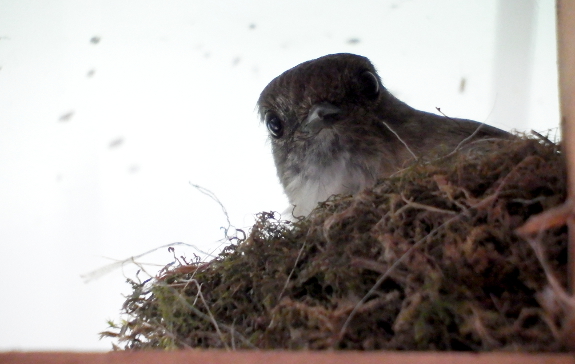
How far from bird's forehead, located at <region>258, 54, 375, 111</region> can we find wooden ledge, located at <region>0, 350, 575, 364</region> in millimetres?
1585

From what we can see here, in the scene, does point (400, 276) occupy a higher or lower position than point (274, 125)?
lower

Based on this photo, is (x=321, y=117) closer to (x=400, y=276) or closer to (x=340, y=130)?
(x=340, y=130)

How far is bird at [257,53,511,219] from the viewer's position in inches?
83.8

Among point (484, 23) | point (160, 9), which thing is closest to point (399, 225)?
point (484, 23)

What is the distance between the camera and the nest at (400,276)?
104 cm

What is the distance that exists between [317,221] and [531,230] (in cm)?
68

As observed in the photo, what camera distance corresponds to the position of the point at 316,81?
93.0 inches

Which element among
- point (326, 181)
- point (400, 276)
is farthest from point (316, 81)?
point (400, 276)

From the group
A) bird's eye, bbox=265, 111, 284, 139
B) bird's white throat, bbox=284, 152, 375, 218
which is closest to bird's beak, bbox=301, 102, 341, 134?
bird's white throat, bbox=284, 152, 375, 218

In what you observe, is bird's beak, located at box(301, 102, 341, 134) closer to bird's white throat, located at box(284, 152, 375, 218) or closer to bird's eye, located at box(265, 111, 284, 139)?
bird's white throat, located at box(284, 152, 375, 218)

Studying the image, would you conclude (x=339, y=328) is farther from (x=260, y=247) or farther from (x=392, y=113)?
(x=392, y=113)

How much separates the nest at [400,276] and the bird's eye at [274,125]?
0.76 meters

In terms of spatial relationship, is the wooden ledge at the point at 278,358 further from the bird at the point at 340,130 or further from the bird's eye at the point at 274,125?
the bird's eye at the point at 274,125

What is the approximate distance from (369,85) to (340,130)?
0.37 m
